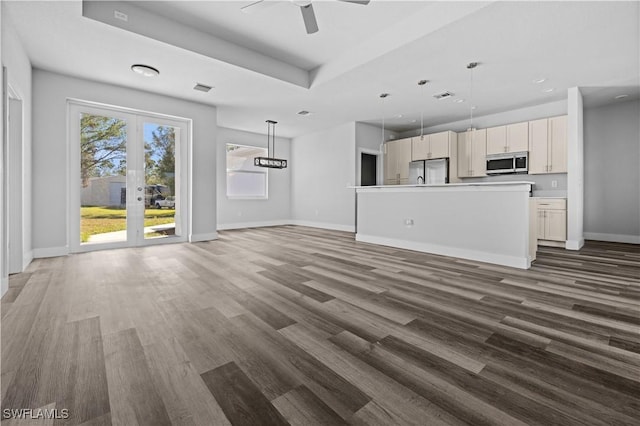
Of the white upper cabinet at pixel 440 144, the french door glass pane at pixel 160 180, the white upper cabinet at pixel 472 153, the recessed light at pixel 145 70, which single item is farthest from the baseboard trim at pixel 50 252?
the white upper cabinet at pixel 472 153

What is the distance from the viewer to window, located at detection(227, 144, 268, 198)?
25.6 ft

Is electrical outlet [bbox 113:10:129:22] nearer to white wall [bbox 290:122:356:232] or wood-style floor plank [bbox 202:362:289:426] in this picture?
wood-style floor plank [bbox 202:362:289:426]

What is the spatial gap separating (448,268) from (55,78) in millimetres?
6054

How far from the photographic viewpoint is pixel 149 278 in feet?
9.81

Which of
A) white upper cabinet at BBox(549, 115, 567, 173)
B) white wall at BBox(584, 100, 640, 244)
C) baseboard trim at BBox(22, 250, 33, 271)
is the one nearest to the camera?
baseboard trim at BBox(22, 250, 33, 271)

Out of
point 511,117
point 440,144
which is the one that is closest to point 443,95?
point 440,144

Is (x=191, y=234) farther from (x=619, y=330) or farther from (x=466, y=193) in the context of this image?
(x=619, y=330)

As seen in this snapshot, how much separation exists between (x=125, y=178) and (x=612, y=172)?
29.5 feet

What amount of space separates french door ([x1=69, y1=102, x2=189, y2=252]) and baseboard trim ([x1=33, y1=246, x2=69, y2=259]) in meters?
0.20

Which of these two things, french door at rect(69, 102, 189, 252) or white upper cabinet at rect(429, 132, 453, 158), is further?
white upper cabinet at rect(429, 132, 453, 158)

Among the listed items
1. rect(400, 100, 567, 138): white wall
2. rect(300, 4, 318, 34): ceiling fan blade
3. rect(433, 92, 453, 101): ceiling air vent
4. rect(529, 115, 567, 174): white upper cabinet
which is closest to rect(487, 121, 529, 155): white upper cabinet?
rect(529, 115, 567, 174): white upper cabinet

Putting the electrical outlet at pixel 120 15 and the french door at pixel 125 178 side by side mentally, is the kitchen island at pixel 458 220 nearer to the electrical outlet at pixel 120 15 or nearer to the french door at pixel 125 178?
the french door at pixel 125 178

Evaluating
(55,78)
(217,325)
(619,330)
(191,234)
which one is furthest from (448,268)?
(55,78)

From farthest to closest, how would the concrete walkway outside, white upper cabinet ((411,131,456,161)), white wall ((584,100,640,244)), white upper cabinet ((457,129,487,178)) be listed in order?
white upper cabinet ((411,131,456,161)) → white upper cabinet ((457,129,487,178)) → white wall ((584,100,640,244)) → the concrete walkway outside
